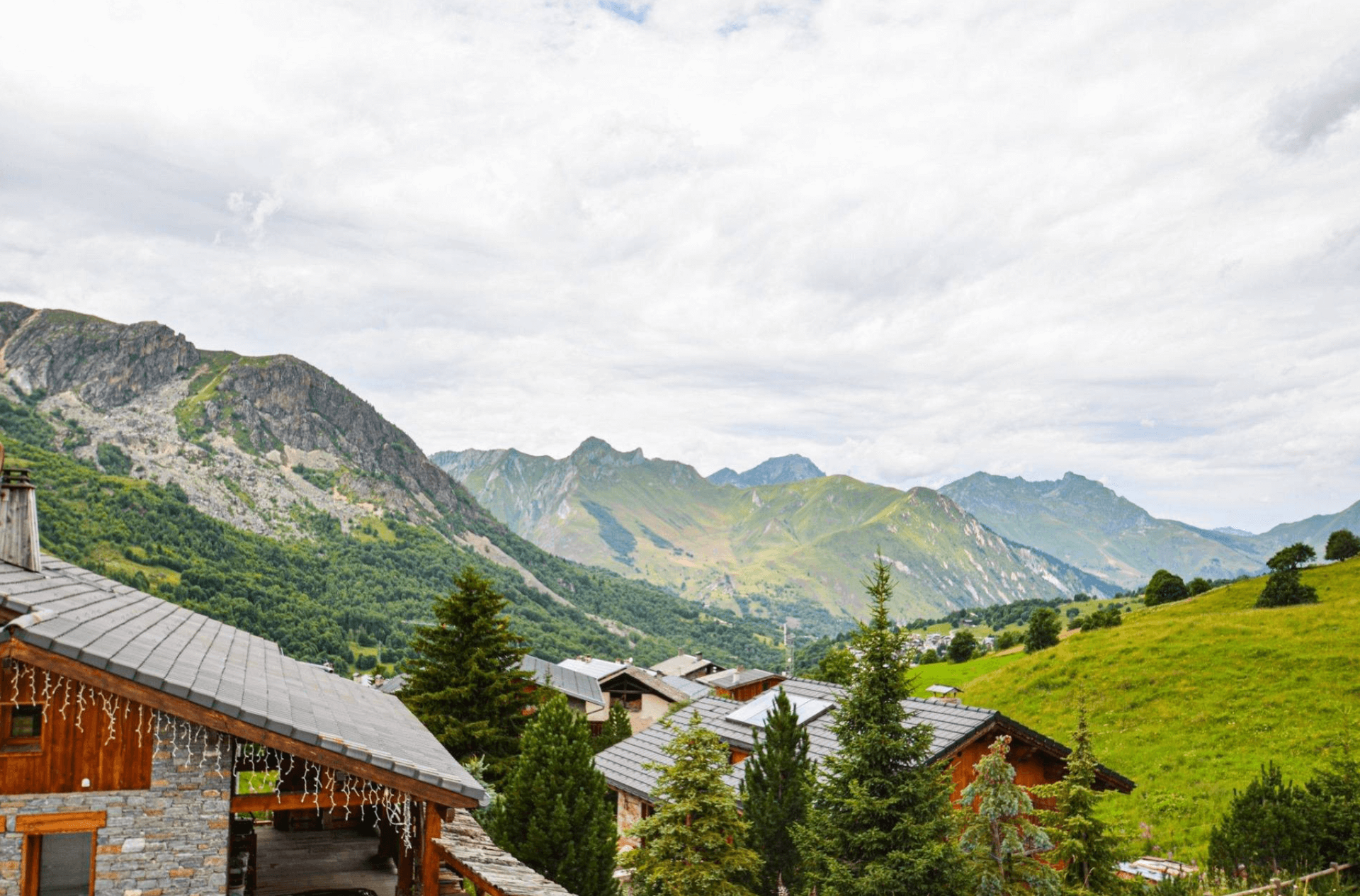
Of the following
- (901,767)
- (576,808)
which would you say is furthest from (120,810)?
(901,767)

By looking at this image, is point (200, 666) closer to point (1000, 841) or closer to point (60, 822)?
point (60, 822)

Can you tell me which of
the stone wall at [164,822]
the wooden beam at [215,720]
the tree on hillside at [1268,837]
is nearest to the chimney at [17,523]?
the wooden beam at [215,720]

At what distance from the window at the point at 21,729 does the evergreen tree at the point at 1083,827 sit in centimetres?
1704

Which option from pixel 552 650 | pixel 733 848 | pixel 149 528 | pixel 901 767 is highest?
pixel 149 528

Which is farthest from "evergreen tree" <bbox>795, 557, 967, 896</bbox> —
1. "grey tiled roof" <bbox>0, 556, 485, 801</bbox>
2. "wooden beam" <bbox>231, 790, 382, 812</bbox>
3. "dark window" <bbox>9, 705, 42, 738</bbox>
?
"dark window" <bbox>9, 705, 42, 738</bbox>

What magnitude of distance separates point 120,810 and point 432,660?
834 inches

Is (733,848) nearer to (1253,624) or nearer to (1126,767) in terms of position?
(1126,767)

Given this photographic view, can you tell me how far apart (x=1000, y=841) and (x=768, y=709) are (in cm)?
1404

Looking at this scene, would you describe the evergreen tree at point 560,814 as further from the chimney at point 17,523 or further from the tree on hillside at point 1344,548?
the tree on hillside at point 1344,548

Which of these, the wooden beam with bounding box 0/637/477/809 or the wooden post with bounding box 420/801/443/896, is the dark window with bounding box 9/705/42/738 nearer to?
the wooden beam with bounding box 0/637/477/809

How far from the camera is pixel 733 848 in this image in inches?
589

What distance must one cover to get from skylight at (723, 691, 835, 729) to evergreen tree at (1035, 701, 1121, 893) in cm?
1037

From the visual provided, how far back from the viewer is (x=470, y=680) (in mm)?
27688

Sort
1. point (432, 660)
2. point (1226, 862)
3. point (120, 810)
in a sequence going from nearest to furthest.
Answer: point (120, 810), point (1226, 862), point (432, 660)
